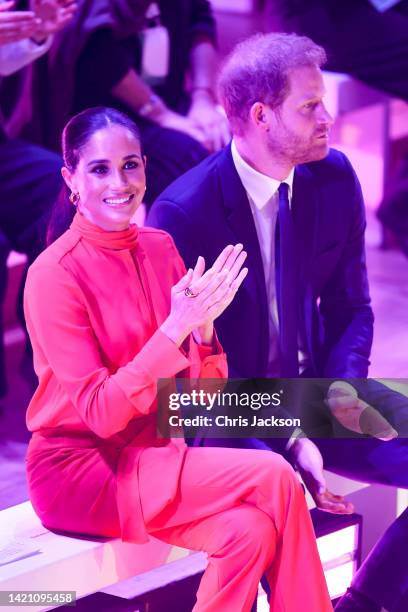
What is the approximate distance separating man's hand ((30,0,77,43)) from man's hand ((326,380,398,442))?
942mm

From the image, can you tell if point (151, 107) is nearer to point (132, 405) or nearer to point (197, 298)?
point (197, 298)

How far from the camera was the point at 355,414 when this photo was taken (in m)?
2.26

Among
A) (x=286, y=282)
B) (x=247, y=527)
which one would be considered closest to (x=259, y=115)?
(x=286, y=282)

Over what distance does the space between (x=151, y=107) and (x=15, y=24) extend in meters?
0.44

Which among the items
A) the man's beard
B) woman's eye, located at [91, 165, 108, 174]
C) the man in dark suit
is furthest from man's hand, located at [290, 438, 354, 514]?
woman's eye, located at [91, 165, 108, 174]

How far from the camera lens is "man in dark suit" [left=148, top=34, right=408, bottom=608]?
2.16 metres

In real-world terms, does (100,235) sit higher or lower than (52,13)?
lower

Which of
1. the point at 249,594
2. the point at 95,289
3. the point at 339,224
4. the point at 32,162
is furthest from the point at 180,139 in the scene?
the point at 249,594

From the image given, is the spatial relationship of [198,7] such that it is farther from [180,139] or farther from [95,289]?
[95,289]

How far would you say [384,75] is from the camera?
10.00ft

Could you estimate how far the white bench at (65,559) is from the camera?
198 centimetres

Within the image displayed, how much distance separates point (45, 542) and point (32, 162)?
3.17 feet

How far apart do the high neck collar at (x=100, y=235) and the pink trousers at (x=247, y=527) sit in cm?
37

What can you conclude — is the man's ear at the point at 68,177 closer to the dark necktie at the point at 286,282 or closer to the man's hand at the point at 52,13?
the dark necktie at the point at 286,282
